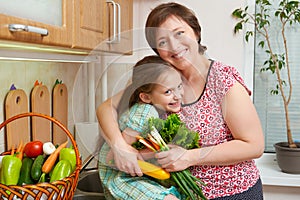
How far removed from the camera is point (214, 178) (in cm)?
138

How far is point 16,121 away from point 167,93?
0.70 meters

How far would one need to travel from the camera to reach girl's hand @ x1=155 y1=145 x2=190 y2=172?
1081mm

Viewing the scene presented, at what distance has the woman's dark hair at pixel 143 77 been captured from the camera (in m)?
1.03

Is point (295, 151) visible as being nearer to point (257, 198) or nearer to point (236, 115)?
point (257, 198)

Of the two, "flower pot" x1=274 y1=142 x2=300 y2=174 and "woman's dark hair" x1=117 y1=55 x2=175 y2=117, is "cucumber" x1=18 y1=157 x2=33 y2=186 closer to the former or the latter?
"woman's dark hair" x1=117 y1=55 x2=175 y2=117

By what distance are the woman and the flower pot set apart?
79cm

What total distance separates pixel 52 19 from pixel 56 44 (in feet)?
0.23

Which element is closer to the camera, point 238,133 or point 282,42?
point 238,133

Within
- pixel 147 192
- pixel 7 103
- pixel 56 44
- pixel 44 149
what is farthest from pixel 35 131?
pixel 147 192

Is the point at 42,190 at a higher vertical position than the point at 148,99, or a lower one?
lower

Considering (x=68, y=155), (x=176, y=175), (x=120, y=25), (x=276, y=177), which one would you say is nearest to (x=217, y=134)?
(x=176, y=175)

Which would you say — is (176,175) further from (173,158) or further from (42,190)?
(42,190)

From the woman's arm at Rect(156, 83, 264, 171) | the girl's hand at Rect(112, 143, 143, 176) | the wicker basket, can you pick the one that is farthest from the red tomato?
the woman's arm at Rect(156, 83, 264, 171)

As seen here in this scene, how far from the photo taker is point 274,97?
2.44 metres
